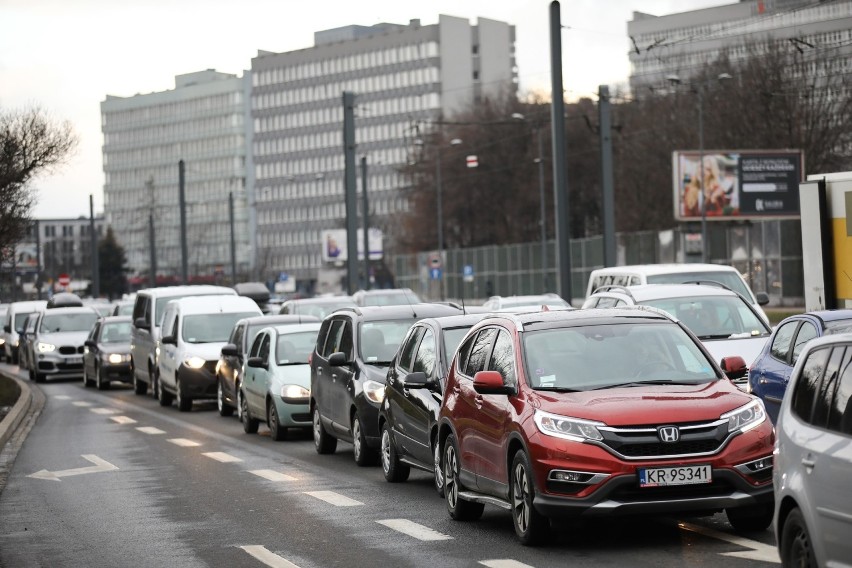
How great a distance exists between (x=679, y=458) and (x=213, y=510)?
5.18m

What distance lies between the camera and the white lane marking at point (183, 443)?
23250 millimetres

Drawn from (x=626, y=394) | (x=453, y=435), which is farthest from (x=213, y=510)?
(x=626, y=394)

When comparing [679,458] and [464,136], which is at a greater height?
[464,136]

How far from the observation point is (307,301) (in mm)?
38938

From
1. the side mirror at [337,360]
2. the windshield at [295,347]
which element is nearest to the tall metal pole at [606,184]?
the windshield at [295,347]

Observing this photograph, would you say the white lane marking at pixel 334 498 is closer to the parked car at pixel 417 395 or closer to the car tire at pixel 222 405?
the parked car at pixel 417 395

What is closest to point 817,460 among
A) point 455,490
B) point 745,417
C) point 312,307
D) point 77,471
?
point 745,417

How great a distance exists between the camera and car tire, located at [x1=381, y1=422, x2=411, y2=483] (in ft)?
55.1

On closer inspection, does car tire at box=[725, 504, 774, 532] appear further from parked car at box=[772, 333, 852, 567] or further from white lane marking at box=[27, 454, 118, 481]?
white lane marking at box=[27, 454, 118, 481]

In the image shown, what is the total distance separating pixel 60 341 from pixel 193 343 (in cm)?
1652

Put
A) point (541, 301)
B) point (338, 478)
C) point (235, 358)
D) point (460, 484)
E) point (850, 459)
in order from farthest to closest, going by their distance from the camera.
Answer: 1. point (541, 301)
2. point (235, 358)
3. point (338, 478)
4. point (460, 484)
5. point (850, 459)

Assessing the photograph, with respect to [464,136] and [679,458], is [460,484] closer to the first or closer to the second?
[679,458]

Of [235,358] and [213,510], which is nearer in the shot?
[213,510]

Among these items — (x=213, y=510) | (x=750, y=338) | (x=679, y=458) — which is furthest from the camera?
(x=750, y=338)
